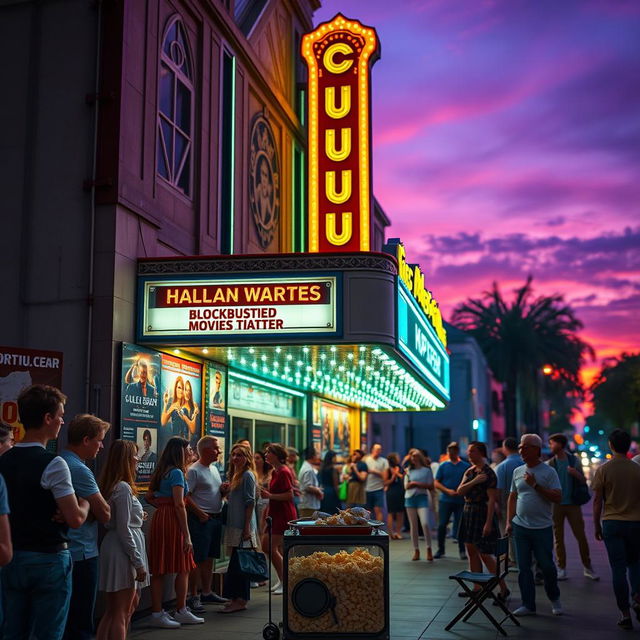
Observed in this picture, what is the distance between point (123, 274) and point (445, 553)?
881 centimetres

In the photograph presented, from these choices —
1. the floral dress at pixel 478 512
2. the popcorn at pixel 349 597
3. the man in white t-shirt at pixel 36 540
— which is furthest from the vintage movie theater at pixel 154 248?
the man in white t-shirt at pixel 36 540

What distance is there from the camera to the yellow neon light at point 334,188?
14.3 meters

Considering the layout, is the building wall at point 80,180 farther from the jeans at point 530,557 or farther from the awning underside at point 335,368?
the jeans at point 530,557

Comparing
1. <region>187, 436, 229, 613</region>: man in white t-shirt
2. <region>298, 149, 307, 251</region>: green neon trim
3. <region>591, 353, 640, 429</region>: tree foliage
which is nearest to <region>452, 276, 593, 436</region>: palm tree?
<region>591, 353, 640, 429</region>: tree foliage

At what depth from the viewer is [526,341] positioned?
142ft

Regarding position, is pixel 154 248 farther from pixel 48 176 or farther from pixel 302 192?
pixel 302 192

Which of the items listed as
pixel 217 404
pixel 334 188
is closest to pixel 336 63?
pixel 334 188

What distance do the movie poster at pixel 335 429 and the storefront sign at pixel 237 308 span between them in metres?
11.3

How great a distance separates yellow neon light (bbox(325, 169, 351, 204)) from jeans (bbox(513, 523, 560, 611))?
6.50m

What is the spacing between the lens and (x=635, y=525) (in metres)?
9.07

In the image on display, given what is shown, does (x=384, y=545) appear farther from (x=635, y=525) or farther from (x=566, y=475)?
(x=566, y=475)

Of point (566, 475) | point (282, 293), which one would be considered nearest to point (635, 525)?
point (566, 475)

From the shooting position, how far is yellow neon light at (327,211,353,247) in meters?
14.1

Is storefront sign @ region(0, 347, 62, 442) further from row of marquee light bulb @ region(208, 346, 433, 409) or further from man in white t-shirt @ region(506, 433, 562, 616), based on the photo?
man in white t-shirt @ region(506, 433, 562, 616)
